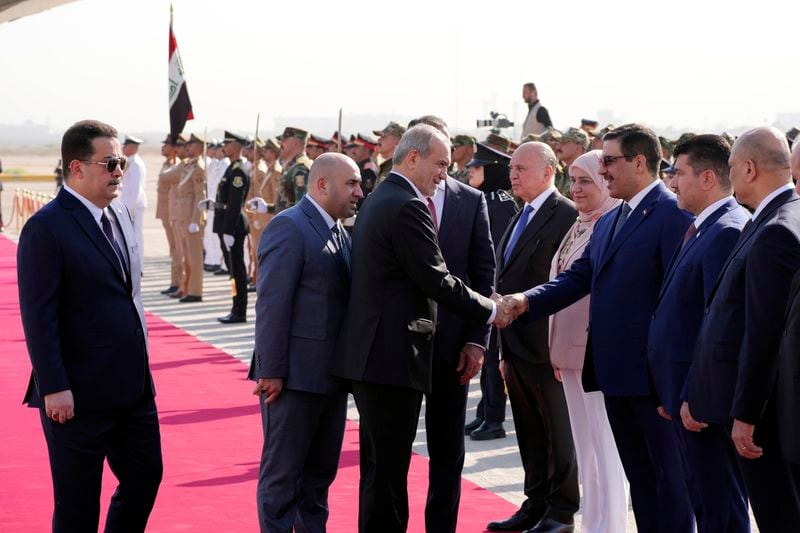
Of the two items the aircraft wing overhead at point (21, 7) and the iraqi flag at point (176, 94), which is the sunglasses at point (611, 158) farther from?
the iraqi flag at point (176, 94)

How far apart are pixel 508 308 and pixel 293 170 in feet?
23.7

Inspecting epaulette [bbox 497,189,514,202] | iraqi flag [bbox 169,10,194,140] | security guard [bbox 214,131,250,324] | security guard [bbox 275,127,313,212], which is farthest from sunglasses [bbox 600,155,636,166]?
iraqi flag [bbox 169,10,194,140]

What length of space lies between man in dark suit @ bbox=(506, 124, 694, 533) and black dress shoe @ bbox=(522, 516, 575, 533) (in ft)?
2.37

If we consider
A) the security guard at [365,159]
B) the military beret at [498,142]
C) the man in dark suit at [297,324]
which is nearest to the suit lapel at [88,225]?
the man in dark suit at [297,324]

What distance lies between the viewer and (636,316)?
5.11 meters

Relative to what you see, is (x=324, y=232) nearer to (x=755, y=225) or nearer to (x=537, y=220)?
(x=537, y=220)

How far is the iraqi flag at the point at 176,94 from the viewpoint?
1479cm

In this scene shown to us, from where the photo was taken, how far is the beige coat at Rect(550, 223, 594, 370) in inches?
228

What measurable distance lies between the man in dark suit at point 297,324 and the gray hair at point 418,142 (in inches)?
9.9

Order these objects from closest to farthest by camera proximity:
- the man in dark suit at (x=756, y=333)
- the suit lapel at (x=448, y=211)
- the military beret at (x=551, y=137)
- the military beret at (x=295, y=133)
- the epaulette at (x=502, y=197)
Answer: the man in dark suit at (x=756, y=333), the suit lapel at (x=448, y=211), the epaulette at (x=502, y=197), the military beret at (x=551, y=137), the military beret at (x=295, y=133)

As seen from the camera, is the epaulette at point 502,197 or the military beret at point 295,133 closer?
the epaulette at point 502,197

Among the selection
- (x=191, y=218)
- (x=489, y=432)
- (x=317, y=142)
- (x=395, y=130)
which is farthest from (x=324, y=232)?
(x=191, y=218)

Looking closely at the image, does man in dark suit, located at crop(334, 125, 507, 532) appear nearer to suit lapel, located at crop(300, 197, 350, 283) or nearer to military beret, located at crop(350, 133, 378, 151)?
suit lapel, located at crop(300, 197, 350, 283)

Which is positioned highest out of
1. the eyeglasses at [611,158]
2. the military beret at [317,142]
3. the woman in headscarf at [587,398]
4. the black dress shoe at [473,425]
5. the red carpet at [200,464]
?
the eyeglasses at [611,158]
